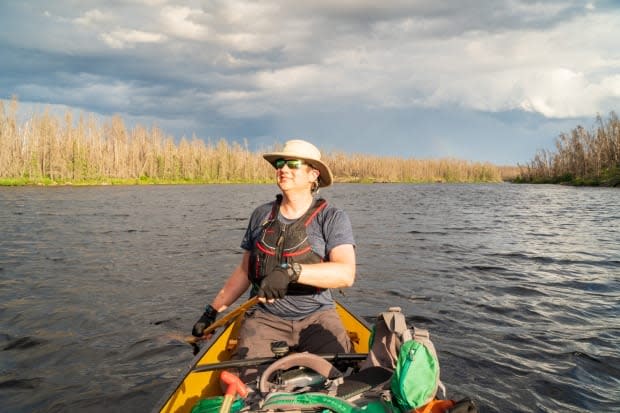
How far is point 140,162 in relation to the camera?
93.1 m

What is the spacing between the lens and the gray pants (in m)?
4.02

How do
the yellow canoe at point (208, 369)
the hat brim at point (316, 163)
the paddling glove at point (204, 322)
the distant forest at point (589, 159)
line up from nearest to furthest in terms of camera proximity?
the yellow canoe at point (208, 369), the hat brim at point (316, 163), the paddling glove at point (204, 322), the distant forest at point (589, 159)

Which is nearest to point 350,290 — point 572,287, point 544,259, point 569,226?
point 572,287

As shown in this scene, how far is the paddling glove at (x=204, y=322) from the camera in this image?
15.0ft

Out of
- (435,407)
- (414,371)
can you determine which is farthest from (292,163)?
(435,407)

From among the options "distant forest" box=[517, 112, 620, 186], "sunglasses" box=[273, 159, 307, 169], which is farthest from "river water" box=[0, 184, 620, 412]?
"distant forest" box=[517, 112, 620, 186]

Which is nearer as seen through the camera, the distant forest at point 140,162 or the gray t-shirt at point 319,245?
the gray t-shirt at point 319,245

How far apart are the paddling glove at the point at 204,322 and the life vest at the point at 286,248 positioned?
78 centimetres

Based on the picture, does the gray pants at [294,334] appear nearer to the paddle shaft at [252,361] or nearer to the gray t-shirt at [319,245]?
the gray t-shirt at [319,245]

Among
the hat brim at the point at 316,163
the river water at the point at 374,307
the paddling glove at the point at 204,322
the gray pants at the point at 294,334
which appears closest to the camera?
the gray pants at the point at 294,334

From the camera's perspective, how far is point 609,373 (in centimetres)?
552

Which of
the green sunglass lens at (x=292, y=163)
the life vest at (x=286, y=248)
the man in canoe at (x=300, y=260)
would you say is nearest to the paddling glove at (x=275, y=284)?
the man in canoe at (x=300, y=260)

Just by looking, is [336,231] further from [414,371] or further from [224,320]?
[414,371]

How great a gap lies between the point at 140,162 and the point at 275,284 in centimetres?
9716
